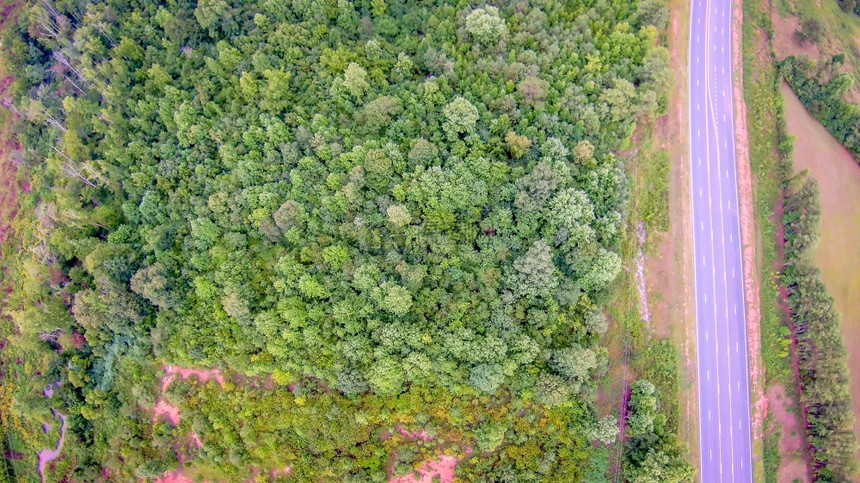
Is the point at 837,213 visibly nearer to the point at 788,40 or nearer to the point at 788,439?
the point at 788,40

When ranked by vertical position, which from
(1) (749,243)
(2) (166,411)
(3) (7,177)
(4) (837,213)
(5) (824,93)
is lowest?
(2) (166,411)

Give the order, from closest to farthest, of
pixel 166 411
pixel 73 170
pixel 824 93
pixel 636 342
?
pixel 636 342
pixel 166 411
pixel 73 170
pixel 824 93

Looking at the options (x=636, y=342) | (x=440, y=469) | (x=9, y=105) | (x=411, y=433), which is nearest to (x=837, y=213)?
(x=636, y=342)

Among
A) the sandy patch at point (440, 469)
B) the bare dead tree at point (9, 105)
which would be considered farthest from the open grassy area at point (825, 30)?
the bare dead tree at point (9, 105)

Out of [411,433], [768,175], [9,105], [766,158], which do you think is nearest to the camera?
[411,433]

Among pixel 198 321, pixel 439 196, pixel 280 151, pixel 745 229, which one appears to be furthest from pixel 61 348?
pixel 745 229

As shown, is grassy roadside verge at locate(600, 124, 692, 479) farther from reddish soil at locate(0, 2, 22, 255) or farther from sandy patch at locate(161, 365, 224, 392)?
reddish soil at locate(0, 2, 22, 255)

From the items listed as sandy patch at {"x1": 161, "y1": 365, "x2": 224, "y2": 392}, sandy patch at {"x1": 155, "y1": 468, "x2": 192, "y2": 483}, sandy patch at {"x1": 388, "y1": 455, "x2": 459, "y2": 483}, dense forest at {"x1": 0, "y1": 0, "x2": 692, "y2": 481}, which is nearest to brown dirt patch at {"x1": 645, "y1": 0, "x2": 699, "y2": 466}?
dense forest at {"x1": 0, "y1": 0, "x2": 692, "y2": 481}
